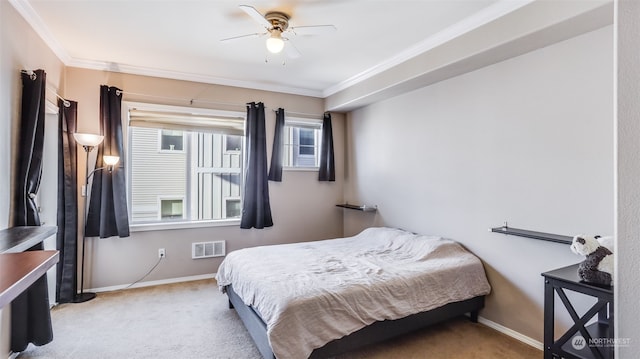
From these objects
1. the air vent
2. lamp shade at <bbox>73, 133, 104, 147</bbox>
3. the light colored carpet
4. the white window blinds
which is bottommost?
the light colored carpet

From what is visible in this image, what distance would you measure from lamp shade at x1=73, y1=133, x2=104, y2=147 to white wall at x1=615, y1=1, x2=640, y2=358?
3.98 metres

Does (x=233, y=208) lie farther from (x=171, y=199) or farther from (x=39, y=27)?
(x=39, y=27)

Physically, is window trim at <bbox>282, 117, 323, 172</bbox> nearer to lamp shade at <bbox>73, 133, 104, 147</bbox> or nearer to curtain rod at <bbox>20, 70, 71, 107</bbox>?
lamp shade at <bbox>73, 133, 104, 147</bbox>

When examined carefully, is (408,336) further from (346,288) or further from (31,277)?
(31,277)

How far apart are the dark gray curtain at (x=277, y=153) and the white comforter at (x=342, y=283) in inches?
52.5

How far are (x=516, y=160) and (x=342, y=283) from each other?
1769 millimetres

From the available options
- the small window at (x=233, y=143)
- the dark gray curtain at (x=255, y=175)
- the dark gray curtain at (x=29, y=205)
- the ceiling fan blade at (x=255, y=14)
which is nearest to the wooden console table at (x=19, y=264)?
the dark gray curtain at (x=29, y=205)

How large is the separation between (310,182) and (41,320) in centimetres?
330

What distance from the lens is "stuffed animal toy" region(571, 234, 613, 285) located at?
1748mm

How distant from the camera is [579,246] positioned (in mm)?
1858

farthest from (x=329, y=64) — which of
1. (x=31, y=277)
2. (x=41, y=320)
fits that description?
(x=41, y=320)

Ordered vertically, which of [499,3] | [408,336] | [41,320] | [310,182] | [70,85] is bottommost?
[408,336]

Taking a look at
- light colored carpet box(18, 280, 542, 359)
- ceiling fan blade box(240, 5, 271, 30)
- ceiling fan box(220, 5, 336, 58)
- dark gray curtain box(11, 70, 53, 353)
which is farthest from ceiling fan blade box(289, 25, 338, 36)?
light colored carpet box(18, 280, 542, 359)

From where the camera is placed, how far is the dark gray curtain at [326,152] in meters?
4.88
